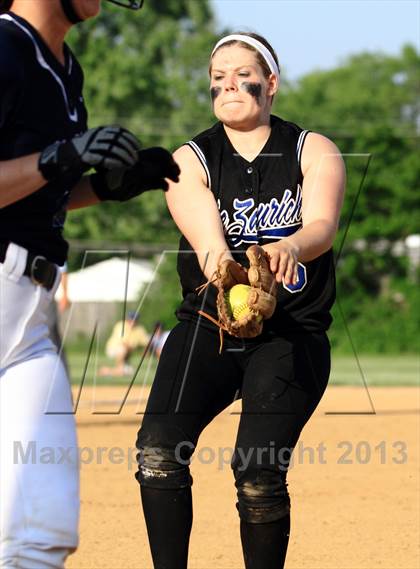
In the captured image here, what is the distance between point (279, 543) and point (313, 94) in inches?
2533

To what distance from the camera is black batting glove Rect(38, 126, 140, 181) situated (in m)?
3.08

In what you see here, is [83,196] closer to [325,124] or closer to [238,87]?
[238,87]

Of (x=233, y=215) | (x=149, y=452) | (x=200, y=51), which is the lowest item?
(x=149, y=452)

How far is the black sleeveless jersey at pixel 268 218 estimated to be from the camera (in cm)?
439

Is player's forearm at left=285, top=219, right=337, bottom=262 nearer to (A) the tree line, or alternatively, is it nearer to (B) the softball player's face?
(B) the softball player's face

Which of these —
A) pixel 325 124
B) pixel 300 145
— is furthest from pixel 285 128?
pixel 325 124

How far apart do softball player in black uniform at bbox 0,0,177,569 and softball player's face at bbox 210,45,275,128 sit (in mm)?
1170

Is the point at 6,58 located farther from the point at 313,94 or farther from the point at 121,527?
the point at 313,94

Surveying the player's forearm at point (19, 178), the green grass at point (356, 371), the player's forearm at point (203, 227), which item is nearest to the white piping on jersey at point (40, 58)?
the player's forearm at point (19, 178)

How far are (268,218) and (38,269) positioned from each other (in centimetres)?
145

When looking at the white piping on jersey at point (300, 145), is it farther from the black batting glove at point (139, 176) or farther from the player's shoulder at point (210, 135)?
the black batting glove at point (139, 176)

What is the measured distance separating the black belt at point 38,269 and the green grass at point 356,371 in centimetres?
975

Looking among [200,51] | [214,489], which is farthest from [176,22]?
[214,489]

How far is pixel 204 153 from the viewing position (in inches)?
178
